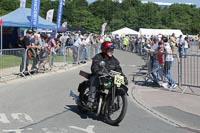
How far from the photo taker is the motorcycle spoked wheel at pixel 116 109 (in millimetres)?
8469

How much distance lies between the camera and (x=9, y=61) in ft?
53.8

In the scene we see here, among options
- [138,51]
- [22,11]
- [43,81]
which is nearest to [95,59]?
[43,81]

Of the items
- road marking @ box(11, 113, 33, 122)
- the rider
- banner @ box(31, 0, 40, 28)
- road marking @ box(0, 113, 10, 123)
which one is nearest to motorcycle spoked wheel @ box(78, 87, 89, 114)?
the rider

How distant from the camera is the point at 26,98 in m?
11.9

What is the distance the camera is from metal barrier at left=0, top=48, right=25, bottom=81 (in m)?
16.1

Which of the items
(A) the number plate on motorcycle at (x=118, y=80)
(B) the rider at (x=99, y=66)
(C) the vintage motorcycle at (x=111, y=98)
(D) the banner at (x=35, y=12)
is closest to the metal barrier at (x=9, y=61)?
(B) the rider at (x=99, y=66)

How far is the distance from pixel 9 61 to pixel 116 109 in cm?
860

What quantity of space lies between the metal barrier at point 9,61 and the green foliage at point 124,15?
9256 cm

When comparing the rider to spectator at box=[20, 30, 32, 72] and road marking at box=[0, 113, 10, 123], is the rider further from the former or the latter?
spectator at box=[20, 30, 32, 72]

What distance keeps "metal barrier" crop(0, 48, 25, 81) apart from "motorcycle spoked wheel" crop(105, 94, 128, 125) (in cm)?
764

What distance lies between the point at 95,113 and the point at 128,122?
0.72m

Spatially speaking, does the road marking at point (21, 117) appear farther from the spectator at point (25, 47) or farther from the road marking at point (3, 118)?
the spectator at point (25, 47)

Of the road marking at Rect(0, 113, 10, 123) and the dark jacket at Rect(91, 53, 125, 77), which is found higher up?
the dark jacket at Rect(91, 53, 125, 77)

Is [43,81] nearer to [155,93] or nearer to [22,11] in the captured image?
[155,93]
